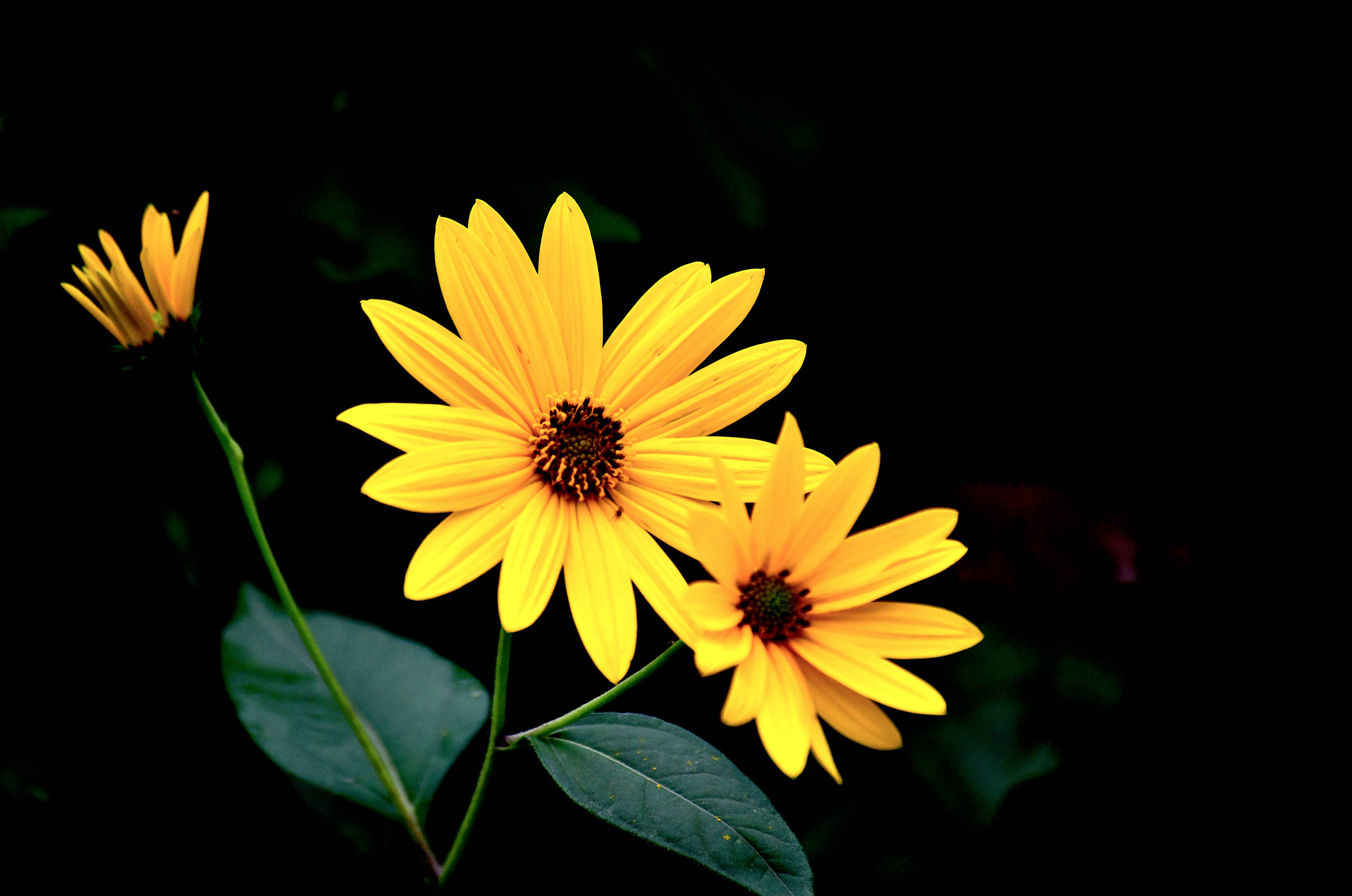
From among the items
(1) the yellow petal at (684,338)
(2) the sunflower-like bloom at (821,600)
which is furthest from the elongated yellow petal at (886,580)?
(1) the yellow petal at (684,338)

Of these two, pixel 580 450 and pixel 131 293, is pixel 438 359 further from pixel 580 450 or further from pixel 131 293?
pixel 131 293

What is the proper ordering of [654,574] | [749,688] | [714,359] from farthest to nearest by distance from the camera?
[714,359], [654,574], [749,688]

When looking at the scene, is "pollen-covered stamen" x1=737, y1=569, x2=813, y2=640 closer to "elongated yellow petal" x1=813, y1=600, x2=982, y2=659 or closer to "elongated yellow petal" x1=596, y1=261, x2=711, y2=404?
"elongated yellow petal" x1=813, y1=600, x2=982, y2=659

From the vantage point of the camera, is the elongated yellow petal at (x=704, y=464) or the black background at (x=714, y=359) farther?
the black background at (x=714, y=359)

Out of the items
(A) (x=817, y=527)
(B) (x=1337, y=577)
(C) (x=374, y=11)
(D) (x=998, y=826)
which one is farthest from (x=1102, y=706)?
(C) (x=374, y=11)

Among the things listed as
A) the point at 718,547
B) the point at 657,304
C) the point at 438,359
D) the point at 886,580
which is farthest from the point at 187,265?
the point at 886,580

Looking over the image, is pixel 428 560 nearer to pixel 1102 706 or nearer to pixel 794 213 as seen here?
pixel 794 213

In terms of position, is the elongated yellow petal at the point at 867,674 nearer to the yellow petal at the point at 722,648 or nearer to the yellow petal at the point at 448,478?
the yellow petal at the point at 722,648
